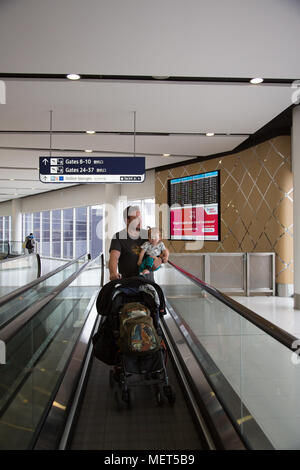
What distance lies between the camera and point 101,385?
3686 millimetres

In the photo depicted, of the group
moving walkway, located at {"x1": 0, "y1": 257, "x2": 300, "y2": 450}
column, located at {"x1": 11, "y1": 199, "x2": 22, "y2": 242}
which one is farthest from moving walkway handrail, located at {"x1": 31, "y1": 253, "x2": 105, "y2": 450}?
column, located at {"x1": 11, "y1": 199, "x2": 22, "y2": 242}

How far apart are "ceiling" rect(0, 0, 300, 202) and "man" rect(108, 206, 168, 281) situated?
2.16 meters

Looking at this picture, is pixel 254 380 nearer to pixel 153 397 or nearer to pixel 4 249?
pixel 153 397

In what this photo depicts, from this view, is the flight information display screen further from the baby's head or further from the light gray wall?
the baby's head

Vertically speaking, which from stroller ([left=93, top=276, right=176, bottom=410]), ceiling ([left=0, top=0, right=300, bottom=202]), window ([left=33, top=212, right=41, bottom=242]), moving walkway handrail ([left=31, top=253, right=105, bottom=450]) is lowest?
moving walkway handrail ([left=31, top=253, right=105, bottom=450])

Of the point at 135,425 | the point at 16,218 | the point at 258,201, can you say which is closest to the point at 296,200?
the point at 258,201

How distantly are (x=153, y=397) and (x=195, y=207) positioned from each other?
9368 mm

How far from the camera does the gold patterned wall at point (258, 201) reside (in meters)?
9.27

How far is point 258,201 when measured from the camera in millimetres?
10031

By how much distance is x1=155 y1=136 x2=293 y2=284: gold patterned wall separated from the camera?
9.27 m

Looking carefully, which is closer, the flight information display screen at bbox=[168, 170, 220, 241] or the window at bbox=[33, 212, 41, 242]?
the flight information display screen at bbox=[168, 170, 220, 241]

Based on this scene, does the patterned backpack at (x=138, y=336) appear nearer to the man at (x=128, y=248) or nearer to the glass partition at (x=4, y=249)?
the man at (x=128, y=248)

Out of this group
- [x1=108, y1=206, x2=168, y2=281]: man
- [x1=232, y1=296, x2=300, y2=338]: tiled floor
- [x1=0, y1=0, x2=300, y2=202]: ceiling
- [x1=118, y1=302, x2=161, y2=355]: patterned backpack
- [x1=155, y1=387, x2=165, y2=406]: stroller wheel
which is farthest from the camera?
[x1=232, y1=296, x2=300, y2=338]: tiled floor
